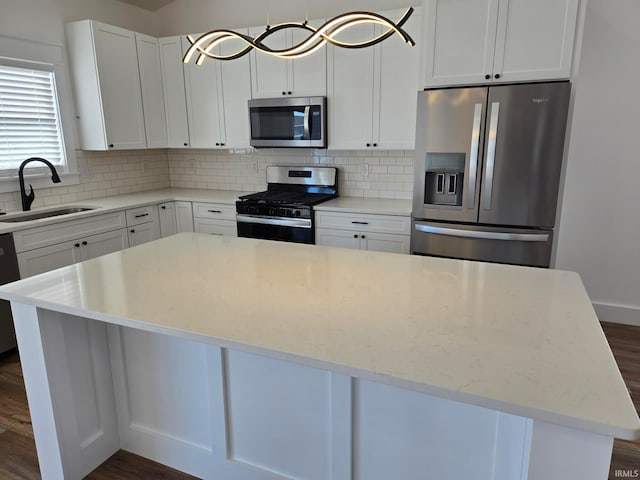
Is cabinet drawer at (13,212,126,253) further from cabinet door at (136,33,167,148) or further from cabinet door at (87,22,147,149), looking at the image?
cabinet door at (136,33,167,148)

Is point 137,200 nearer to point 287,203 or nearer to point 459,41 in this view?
point 287,203

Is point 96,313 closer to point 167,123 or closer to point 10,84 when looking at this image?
point 10,84

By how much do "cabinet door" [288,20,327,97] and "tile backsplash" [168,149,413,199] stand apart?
2.01 ft

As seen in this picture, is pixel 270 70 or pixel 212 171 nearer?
pixel 270 70

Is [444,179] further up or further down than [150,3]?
further down

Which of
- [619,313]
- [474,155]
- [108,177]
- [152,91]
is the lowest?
[619,313]

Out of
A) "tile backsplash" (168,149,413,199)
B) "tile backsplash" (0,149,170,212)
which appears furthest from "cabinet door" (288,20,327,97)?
"tile backsplash" (0,149,170,212)

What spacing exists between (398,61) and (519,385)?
A: 297cm

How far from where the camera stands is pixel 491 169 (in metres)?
2.94

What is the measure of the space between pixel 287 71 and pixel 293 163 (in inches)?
34.6

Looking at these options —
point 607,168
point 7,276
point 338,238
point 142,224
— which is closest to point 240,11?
point 142,224

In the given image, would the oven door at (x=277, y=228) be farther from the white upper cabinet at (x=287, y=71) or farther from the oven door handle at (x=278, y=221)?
the white upper cabinet at (x=287, y=71)

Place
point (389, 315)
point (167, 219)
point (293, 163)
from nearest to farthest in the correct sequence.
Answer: point (389, 315) → point (167, 219) → point (293, 163)

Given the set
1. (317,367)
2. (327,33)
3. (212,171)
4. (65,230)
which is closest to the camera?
(317,367)
